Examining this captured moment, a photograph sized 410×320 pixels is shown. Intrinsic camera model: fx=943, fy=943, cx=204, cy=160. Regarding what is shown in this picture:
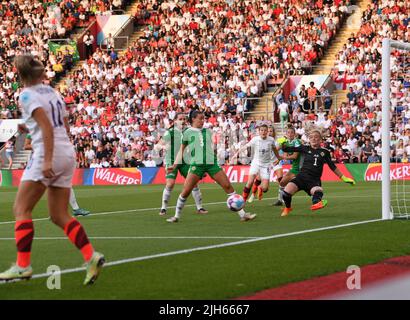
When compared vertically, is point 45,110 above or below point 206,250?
above

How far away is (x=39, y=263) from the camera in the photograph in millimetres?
11406

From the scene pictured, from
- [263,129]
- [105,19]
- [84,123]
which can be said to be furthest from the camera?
[105,19]

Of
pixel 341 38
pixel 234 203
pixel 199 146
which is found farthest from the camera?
pixel 341 38

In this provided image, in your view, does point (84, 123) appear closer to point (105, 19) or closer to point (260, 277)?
point (105, 19)

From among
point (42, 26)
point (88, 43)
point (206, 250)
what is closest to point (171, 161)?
point (206, 250)

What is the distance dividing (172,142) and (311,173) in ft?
13.6

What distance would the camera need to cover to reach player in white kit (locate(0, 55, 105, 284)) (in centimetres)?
927

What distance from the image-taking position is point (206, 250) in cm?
1234

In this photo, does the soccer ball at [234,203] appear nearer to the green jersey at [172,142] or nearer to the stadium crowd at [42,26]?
the green jersey at [172,142]

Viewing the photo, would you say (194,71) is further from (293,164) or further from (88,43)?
(293,164)

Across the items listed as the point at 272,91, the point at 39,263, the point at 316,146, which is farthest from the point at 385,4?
the point at 39,263

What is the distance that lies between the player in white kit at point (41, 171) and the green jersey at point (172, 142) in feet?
37.4
